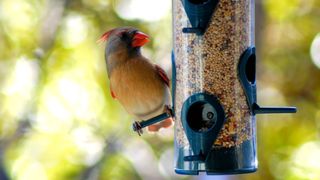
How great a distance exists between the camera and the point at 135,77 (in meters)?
5.03

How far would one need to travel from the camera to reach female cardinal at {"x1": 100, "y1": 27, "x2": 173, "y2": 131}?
4984mm

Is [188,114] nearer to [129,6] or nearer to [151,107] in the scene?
[151,107]

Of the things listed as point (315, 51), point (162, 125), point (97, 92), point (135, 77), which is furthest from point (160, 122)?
point (315, 51)

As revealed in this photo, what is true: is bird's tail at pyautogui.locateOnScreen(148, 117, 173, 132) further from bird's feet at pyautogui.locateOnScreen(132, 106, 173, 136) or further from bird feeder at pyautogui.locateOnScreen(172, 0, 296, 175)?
bird feeder at pyautogui.locateOnScreen(172, 0, 296, 175)

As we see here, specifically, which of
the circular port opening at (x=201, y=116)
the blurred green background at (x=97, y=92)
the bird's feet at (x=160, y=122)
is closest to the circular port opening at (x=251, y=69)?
the circular port opening at (x=201, y=116)

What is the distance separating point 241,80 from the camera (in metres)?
4.42

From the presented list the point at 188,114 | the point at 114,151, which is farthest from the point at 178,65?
the point at 114,151

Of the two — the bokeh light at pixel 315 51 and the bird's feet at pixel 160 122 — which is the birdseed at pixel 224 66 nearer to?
the bird's feet at pixel 160 122

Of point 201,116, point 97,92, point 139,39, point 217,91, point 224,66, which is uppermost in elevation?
point 139,39

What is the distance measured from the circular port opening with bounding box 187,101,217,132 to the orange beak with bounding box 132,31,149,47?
0.77m

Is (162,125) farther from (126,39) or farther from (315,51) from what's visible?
(315,51)

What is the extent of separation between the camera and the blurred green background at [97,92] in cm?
774

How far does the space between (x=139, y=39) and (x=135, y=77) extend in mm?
210

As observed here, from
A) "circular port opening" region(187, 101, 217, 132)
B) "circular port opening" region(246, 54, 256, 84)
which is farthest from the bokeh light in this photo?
"circular port opening" region(187, 101, 217, 132)
